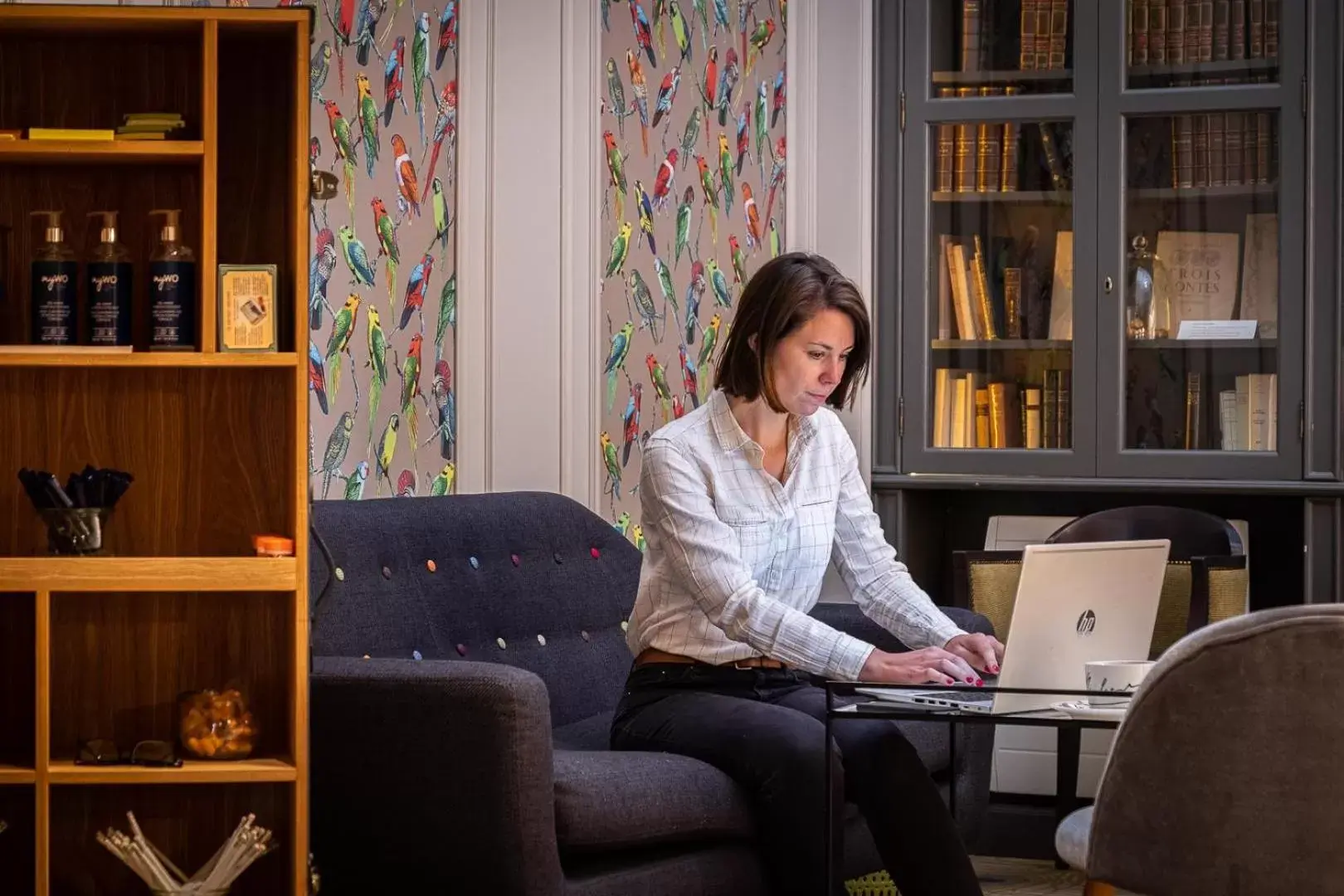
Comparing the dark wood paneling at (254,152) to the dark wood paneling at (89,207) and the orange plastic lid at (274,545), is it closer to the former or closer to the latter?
the dark wood paneling at (89,207)

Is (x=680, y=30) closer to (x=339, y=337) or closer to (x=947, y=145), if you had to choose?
(x=947, y=145)

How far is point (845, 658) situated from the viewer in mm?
2508

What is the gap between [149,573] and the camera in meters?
2.63

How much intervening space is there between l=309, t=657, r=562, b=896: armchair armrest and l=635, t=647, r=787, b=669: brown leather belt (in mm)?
334

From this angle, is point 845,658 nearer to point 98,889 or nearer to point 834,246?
point 98,889

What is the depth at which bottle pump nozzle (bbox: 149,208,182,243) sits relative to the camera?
2.71 meters

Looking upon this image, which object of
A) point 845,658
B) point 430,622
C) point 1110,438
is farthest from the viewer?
point 1110,438

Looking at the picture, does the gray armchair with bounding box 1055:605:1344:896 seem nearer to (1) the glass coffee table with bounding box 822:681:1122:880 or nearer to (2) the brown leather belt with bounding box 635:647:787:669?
(1) the glass coffee table with bounding box 822:681:1122:880

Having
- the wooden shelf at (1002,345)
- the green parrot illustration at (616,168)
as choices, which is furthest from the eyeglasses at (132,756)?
the wooden shelf at (1002,345)

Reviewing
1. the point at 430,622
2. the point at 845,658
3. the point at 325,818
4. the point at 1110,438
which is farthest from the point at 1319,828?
the point at 1110,438

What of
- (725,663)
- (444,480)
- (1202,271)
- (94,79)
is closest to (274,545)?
(725,663)

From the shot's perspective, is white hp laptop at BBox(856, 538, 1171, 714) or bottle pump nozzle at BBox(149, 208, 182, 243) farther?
bottle pump nozzle at BBox(149, 208, 182, 243)

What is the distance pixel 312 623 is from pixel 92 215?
73cm

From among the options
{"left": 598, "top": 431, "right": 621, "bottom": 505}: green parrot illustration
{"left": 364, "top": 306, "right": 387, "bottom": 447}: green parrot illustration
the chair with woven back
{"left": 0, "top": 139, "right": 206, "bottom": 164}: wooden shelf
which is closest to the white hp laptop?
{"left": 0, "top": 139, "right": 206, "bottom": 164}: wooden shelf
